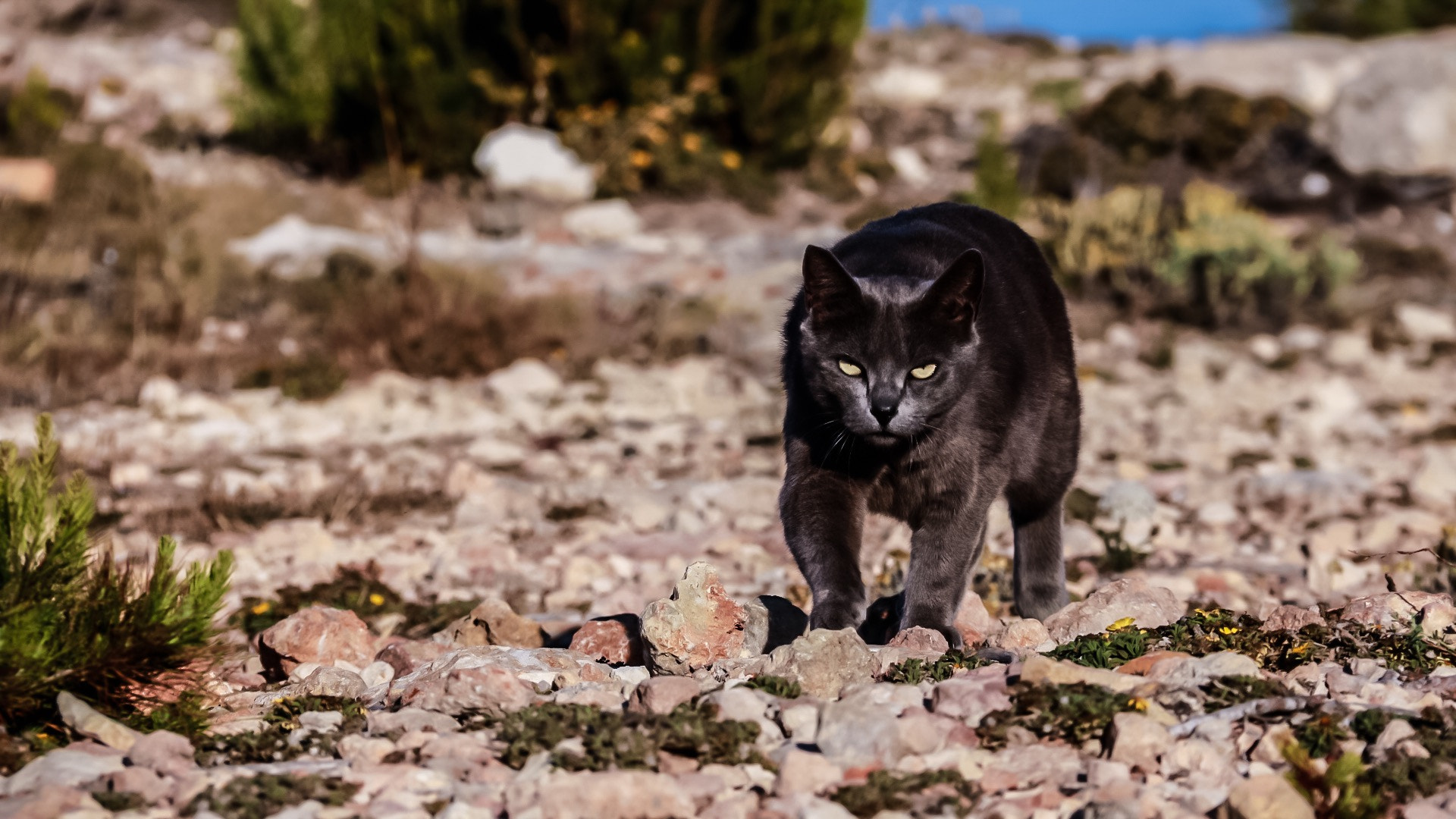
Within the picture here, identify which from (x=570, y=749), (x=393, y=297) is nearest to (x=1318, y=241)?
(x=393, y=297)

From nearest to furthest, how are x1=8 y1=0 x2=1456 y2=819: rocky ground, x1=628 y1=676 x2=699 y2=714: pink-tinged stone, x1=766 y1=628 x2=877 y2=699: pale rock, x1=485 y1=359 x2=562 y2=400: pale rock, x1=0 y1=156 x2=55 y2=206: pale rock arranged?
x1=8 y1=0 x2=1456 y2=819: rocky ground
x1=628 y1=676 x2=699 y2=714: pink-tinged stone
x1=766 y1=628 x2=877 y2=699: pale rock
x1=485 y1=359 x2=562 y2=400: pale rock
x1=0 y1=156 x2=55 y2=206: pale rock

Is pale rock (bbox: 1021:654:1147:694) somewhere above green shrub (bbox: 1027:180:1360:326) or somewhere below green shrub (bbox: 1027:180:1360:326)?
above

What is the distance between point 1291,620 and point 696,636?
1.42 m

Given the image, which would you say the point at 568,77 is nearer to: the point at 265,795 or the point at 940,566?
the point at 940,566

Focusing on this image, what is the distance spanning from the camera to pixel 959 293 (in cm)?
358

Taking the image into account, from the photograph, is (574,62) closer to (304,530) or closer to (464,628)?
(304,530)

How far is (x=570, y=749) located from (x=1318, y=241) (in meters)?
11.4

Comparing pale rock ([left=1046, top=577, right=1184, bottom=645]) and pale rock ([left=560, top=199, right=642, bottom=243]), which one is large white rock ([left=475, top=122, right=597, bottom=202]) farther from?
pale rock ([left=1046, top=577, right=1184, bottom=645])

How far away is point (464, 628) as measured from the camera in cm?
378

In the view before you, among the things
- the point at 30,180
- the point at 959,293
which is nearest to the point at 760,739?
the point at 959,293

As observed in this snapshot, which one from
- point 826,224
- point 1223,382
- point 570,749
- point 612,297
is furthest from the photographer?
point 826,224

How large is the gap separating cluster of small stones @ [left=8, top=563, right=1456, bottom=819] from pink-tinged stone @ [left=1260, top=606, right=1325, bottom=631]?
0.04 feet

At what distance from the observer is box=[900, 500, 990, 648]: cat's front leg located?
3.62 meters

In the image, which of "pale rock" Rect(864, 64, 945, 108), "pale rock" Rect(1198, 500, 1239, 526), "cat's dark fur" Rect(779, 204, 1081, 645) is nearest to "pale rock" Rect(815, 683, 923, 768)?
"cat's dark fur" Rect(779, 204, 1081, 645)
